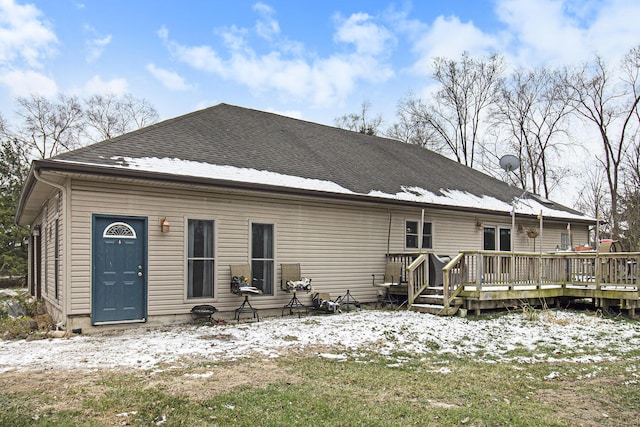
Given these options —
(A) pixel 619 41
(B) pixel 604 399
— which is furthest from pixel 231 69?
(A) pixel 619 41

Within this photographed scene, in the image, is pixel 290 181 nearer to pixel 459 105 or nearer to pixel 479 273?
pixel 479 273

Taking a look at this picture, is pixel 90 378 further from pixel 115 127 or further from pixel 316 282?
pixel 115 127

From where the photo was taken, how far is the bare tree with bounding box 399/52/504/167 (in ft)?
102

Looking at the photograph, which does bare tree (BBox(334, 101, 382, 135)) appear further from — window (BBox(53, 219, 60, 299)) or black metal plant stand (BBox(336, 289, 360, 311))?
window (BBox(53, 219, 60, 299))

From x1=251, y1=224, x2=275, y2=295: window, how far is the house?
2cm

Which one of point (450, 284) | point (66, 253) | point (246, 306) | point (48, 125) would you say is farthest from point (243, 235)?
point (48, 125)

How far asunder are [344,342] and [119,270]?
4053 mm

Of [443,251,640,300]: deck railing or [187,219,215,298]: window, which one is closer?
[187,219,215,298]: window

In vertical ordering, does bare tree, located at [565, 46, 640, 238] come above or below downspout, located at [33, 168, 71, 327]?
above

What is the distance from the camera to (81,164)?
798cm

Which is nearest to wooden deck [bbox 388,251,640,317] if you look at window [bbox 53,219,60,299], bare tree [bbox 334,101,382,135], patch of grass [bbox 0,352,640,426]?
patch of grass [bbox 0,352,640,426]

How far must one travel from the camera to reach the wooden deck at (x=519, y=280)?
10.6 m

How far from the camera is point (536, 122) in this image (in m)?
30.2

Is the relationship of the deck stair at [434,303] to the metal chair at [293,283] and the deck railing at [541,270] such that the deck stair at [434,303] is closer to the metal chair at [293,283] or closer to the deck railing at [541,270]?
the deck railing at [541,270]
